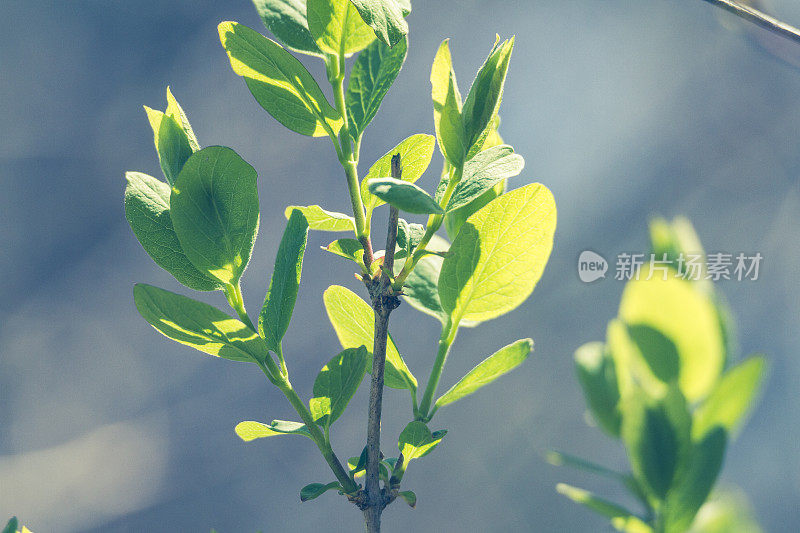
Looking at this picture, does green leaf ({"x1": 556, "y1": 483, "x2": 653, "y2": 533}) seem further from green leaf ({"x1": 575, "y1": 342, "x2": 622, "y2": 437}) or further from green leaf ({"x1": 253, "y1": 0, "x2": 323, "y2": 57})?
green leaf ({"x1": 253, "y1": 0, "x2": 323, "y2": 57})

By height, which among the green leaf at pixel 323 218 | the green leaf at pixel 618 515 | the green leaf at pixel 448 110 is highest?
the green leaf at pixel 448 110

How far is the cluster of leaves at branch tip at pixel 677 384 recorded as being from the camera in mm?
65

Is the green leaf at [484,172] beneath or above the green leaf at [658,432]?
above

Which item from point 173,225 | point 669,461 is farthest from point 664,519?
point 173,225

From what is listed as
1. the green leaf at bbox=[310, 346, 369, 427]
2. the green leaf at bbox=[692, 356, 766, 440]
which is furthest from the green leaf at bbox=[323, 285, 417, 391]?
the green leaf at bbox=[692, 356, 766, 440]

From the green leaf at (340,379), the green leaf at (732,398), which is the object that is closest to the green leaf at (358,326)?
the green leaf at (340,379)

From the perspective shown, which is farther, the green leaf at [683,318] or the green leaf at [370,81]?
the green leaf at [370,81]

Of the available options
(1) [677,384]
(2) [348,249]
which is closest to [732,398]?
(1) [677,384]

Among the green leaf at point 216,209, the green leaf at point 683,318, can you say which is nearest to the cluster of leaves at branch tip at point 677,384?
the green leaf at point 683,318

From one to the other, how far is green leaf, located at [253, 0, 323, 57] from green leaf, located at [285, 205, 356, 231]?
43 millimetres

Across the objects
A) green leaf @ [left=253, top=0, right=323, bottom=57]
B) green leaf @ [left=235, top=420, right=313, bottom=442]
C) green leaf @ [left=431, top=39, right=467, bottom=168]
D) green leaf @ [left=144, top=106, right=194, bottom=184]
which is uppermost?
green leaf @ [left=253, top=0, right=323, bottom=57]

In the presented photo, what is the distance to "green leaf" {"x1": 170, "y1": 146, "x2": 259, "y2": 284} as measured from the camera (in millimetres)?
Result: 139

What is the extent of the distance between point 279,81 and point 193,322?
0.22ft

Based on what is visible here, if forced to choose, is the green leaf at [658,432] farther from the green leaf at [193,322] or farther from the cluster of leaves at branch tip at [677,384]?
the green leaf at [193,322]
